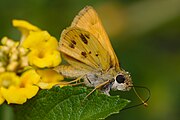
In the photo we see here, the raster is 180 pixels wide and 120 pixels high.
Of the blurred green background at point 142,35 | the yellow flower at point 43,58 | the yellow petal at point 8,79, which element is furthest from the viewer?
the blurred green background at point 142,35

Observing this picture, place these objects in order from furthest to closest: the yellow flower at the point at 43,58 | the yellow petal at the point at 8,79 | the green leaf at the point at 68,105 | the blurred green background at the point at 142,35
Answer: the blurred green background at the point at 142,35 → the yellow flower at the point at 43,58 → the yellow petal at the point at 8,79 → the green leaf at the point at 68,105

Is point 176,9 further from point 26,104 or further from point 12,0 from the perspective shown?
point 26,104

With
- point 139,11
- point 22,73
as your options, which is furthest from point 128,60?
Answer: point 22,73

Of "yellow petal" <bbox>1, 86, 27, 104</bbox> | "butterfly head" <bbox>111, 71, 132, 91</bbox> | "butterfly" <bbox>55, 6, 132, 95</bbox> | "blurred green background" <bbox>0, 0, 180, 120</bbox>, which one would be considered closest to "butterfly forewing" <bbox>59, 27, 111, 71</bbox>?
"butterfly" <bbox>55, 6, 132, 95</bbox>

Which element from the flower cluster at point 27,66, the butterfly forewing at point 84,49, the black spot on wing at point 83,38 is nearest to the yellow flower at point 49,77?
the flower cluster at point 27,66

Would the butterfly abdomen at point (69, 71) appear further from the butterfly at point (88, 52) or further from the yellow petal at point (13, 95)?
the yellow petal at point (13, 95)

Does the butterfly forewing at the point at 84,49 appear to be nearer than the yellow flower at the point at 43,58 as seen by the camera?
No

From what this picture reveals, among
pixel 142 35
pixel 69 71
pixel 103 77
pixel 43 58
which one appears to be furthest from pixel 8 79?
pixel 142 35
